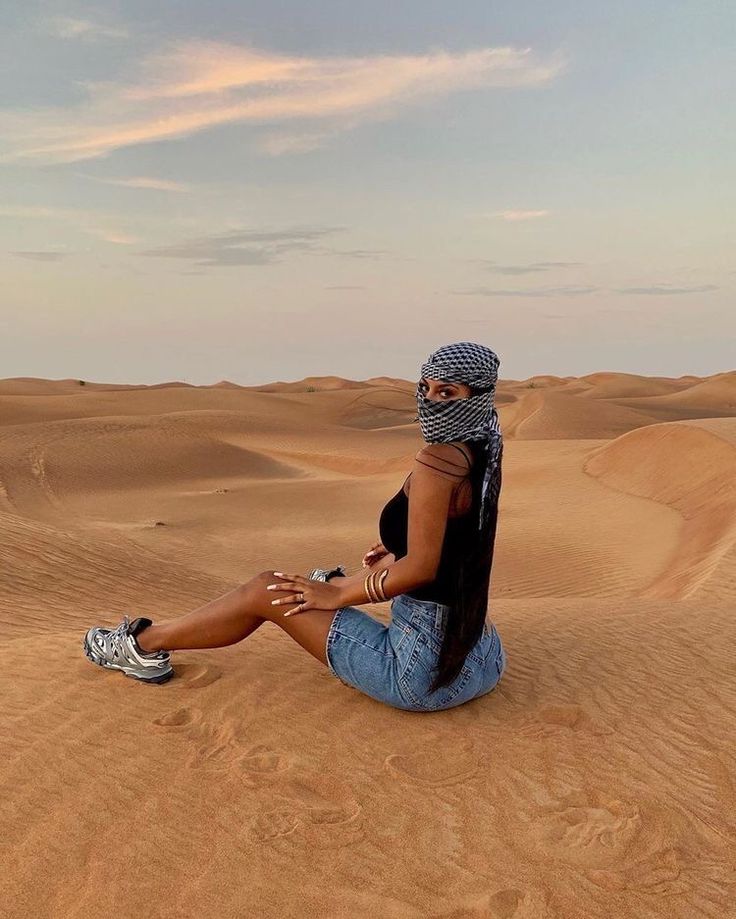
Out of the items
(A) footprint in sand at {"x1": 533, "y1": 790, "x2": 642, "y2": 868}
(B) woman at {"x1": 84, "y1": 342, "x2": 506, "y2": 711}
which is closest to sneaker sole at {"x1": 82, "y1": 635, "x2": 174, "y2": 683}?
(B) woman at {"x1": 84, "y1": 342, "x2": 506, "y2": 711}

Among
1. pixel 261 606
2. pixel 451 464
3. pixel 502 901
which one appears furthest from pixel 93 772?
pixel 451 464

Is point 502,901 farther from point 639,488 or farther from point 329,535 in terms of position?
point 639,488

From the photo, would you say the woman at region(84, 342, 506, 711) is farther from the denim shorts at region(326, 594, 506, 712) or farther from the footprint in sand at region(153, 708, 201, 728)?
the footprint in sand at region(153, 708, 201, 728)

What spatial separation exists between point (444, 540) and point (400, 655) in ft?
2.04

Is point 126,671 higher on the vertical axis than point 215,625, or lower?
lower

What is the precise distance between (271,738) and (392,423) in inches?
2045

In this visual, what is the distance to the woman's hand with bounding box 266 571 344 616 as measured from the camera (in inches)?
155

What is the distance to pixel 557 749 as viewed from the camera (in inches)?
159

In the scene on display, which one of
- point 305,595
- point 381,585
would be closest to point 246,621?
point 305,595

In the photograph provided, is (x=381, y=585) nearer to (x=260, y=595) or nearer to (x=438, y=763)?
(x=260, y=595)

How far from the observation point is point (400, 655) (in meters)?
3.90

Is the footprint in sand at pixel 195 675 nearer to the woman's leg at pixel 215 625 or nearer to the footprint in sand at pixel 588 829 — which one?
the woman's leg at pixel 215 625

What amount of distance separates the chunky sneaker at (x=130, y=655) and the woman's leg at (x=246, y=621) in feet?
0.82

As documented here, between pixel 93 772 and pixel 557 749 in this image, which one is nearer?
pixel 93 772
